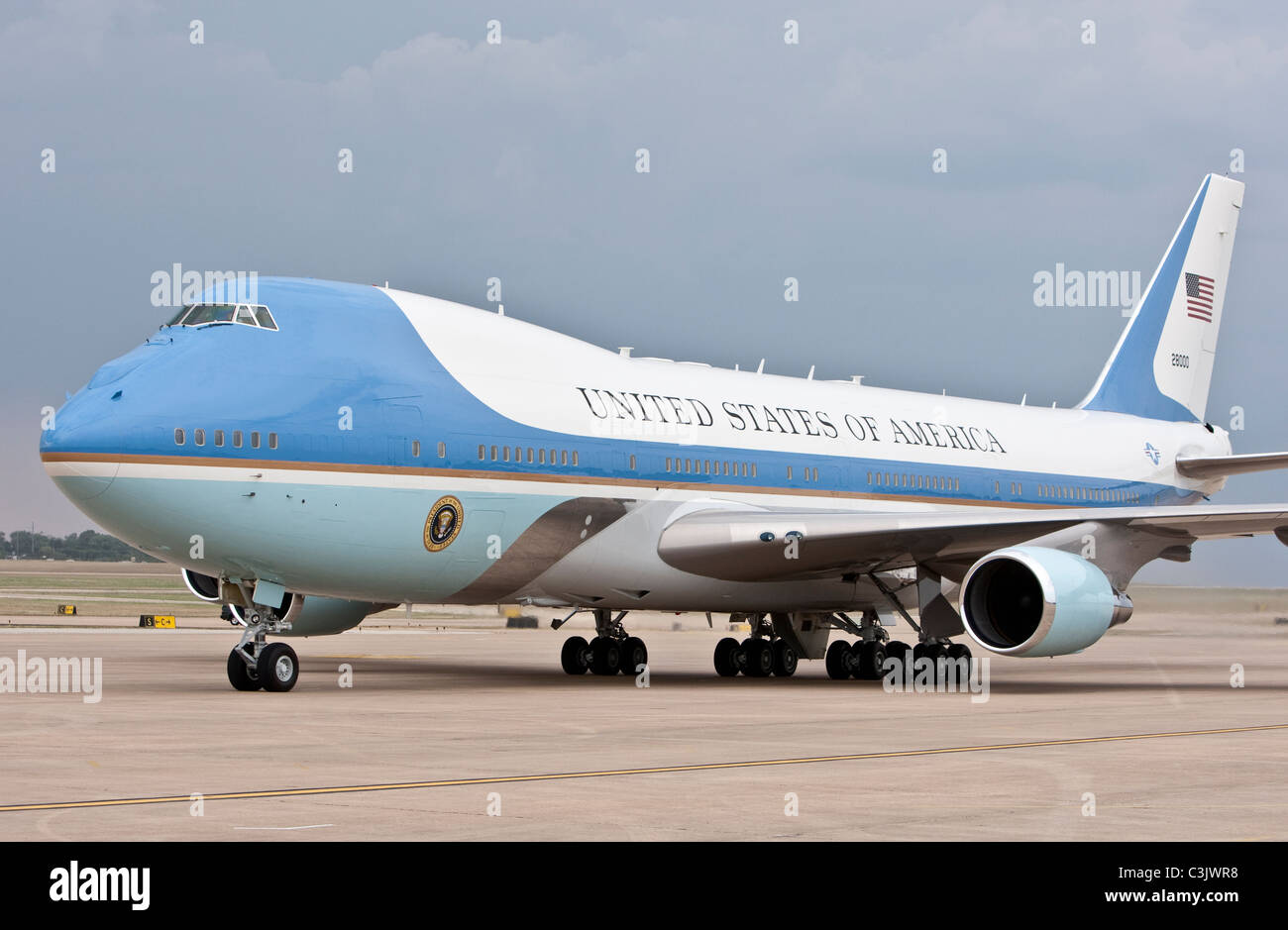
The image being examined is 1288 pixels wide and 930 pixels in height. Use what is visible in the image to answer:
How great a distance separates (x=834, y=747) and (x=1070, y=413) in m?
19.5

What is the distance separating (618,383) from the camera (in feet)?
72.9

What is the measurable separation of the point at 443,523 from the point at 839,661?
27.7 ft

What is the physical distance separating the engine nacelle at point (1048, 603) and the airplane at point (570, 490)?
47mm

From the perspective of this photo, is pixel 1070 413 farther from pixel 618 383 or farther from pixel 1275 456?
pixel 618 383

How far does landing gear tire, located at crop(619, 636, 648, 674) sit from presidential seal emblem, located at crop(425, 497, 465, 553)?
19.7 feet

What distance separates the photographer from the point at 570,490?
20672 mm

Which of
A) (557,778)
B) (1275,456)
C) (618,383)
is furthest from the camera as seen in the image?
(1275,456)

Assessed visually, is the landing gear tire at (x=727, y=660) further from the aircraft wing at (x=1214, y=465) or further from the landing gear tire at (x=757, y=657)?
the aircraft wing at (x=1214, y=465)

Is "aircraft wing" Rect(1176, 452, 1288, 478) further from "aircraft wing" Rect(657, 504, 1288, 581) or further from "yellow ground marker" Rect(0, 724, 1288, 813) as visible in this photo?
"yellow ground marker" Rect(0, 724, 1288, 813)

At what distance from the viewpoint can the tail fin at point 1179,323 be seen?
1278 inches

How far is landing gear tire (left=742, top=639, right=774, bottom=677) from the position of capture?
25.8m

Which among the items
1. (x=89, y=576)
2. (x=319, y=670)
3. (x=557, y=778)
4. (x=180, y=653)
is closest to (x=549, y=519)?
(x=319, y=670)

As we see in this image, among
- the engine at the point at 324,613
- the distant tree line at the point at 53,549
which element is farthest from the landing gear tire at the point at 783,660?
the distant tree line at the point at 53,549

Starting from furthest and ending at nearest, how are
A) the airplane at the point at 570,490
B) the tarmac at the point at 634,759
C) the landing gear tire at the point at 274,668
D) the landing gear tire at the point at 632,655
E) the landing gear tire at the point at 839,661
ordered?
the landing gear tire at the point at 839,661 < the landing gear tire at the point at 632,655 < the landing gear tire at the point at 274,668 < the airplane at the point at 570,490 < the tarmac at the point at 634,759
